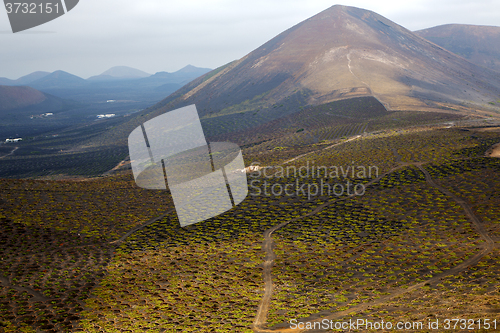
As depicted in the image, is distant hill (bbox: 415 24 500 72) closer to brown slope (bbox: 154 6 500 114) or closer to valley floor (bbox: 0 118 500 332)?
brown slope (bbox: 154 6 500 114)

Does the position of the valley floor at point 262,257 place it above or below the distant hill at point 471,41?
below

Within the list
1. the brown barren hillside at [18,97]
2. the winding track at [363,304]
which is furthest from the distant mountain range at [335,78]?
the brown barren hillside at [18,97]

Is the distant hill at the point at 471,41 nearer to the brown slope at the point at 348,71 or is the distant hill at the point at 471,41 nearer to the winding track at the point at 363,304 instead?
the brown slope at the point at 348,71

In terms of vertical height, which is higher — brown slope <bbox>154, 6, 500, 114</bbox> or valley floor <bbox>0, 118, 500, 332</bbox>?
brown slope <bbox>154, 6, 500, 114</bbox>

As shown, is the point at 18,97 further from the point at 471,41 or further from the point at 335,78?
the point at 471,41

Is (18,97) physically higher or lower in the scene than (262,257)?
higher

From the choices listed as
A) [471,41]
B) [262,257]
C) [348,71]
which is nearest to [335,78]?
[348,71]

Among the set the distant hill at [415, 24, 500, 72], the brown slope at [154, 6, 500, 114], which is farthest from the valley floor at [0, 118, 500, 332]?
the distant hill at [415, 24, 500, 72]
